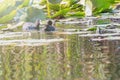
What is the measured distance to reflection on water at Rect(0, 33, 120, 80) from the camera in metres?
1.56

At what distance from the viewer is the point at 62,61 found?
184cm

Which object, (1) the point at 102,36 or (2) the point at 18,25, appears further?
(2) the point at 18,25

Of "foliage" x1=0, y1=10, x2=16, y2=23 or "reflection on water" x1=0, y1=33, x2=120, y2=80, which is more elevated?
"foliage" x1=0, y1=10, x2=16, y2=23

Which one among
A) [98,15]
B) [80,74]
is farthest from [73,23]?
[80,74]

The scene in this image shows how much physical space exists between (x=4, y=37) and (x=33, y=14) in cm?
21

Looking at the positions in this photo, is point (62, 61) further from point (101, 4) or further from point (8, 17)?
point (101, 4)

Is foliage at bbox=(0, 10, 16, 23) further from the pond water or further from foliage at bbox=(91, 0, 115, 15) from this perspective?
foliage at bbox=(91, 0, 115, 15)

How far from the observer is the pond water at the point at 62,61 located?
1.56 meters

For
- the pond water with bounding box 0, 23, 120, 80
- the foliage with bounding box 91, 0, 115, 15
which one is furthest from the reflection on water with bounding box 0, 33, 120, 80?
the foliage with bounding box 91, 0, 115, 15

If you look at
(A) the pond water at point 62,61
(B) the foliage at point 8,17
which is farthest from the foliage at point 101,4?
(B) the foliage at point 8,17

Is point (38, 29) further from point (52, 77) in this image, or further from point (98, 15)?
point (52, 77)

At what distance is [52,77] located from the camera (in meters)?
1.52

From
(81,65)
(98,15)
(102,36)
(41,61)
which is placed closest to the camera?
(81,65)

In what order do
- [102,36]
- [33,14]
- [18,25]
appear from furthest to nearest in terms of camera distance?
[18,25] < [33,14] < [102,36]
